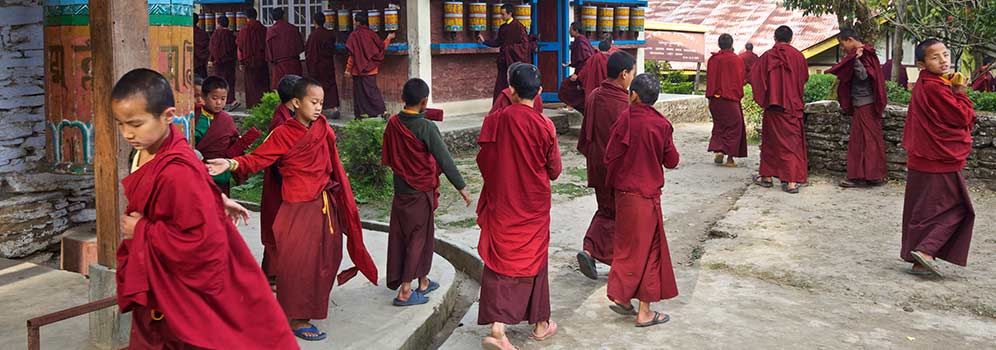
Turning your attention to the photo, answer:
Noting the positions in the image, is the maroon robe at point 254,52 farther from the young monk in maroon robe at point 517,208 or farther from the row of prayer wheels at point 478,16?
the young monk in maroon robe at point 517,208

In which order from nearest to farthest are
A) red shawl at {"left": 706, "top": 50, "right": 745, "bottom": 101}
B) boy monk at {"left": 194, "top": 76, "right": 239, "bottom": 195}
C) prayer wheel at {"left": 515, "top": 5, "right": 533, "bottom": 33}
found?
1. boy monk at {"left": 194, "top": 76, "right": 239, "bottom": 195}
2. red shawl at {"left": 706, "top": 50, "right": 745, "bottom": 101}
3. prayer wheel at {"left": 515, "top": 5, "right": 533, "bottom": 33}

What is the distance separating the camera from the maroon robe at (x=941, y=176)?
619cm

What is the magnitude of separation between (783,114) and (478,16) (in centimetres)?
501

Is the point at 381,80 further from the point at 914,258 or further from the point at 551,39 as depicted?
the point at 914,258

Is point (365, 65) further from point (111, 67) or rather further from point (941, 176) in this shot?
point (111, 67)

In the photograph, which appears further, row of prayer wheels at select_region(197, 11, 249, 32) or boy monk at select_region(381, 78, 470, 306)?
row of prayer wheels at select_region(197, 11, 249, 32)

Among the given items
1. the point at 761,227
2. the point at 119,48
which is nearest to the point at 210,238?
the point at 119,48

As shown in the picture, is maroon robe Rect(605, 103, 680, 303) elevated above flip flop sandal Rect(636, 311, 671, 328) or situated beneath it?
elevated above

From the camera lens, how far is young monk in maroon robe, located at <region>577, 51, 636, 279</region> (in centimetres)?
623

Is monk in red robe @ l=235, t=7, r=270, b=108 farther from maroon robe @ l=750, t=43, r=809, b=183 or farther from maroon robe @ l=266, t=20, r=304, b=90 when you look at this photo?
maroon robe @ l=750, t=43, r=809, b=183

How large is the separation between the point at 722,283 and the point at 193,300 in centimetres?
396

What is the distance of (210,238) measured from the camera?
3088 mm

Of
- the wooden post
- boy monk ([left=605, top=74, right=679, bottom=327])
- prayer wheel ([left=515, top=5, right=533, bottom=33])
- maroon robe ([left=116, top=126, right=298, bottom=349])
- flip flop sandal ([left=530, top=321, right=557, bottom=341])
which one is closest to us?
maroon robe ([left=116, top=126, right=298, bottom=349])

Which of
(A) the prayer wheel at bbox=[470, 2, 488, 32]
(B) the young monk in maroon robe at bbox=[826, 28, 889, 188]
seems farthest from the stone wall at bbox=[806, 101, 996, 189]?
(A) the prayer wheel at bbox=[470, 2, 488, 32]
